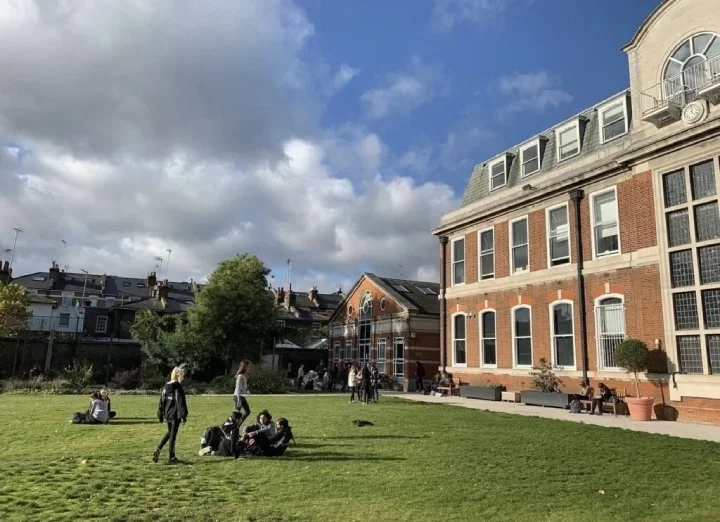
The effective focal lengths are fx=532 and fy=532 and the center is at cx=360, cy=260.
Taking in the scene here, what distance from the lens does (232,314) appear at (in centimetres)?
3297

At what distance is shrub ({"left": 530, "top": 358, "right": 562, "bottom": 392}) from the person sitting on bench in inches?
88.8

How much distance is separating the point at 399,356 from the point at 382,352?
226 cm

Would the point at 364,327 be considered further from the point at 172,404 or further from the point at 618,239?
the point at 172,404

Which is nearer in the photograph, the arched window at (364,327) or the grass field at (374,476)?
the grass field at (374,476)

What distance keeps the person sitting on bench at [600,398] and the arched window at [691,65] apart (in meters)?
9.43

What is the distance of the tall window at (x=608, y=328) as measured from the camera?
18016mm

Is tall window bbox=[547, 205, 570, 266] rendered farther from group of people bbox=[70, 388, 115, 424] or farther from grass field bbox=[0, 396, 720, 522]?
group of people bbox=[70, 388, 115, 424]

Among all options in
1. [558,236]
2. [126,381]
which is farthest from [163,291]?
[558,236]

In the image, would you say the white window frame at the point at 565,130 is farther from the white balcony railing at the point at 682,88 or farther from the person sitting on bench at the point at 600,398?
the person sitting on bench at the point at 600,398

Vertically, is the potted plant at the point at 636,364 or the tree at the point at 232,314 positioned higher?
the tree at the point at 232,314

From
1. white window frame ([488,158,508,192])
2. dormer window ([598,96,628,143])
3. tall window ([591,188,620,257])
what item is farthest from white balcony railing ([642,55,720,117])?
white window frame ([488,158,508,192])

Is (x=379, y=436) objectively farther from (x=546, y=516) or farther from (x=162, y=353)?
(x=162, y=353)

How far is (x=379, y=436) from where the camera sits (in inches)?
464

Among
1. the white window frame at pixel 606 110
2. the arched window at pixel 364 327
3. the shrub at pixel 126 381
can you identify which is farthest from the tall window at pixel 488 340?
the shrub at pixel 126 381
